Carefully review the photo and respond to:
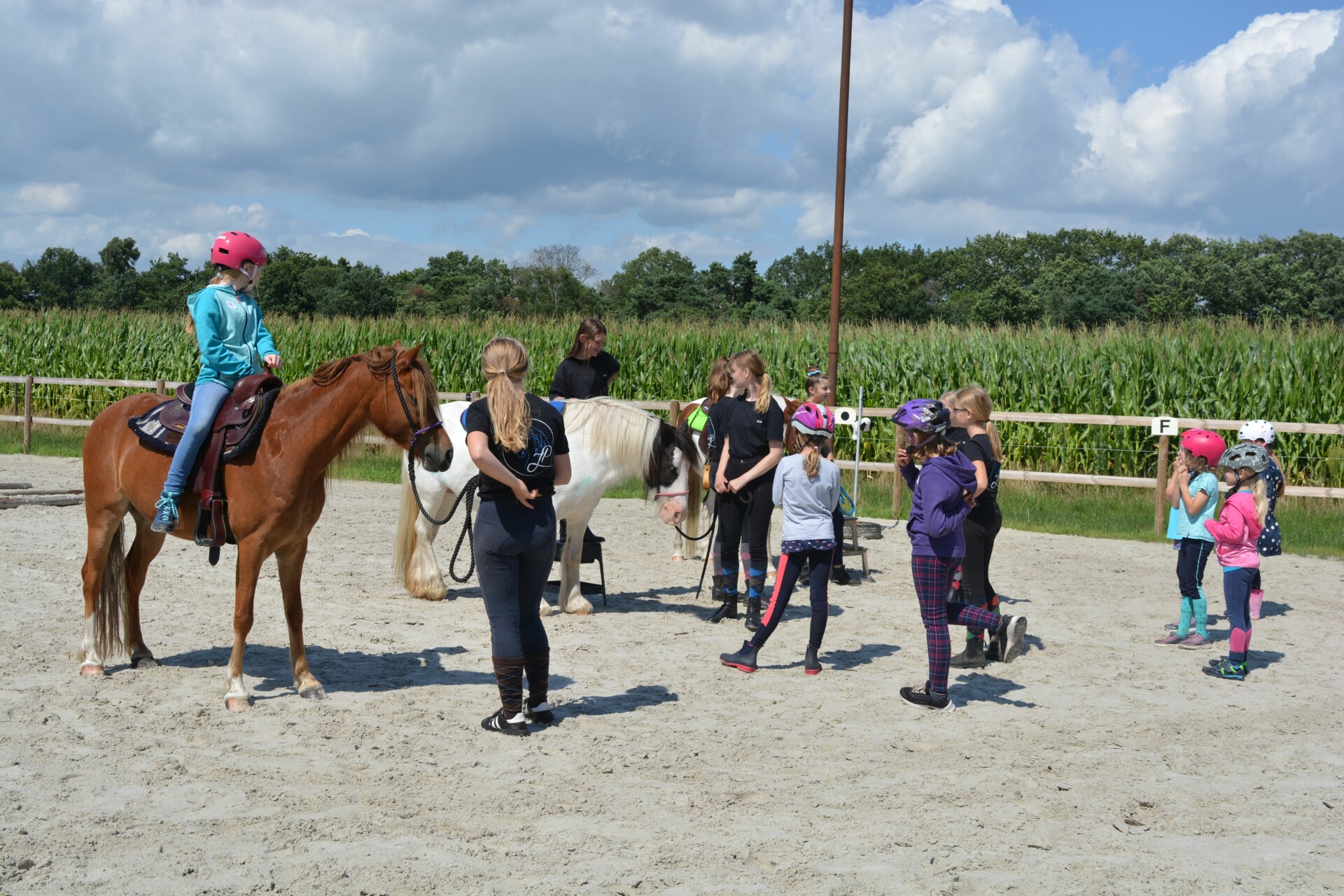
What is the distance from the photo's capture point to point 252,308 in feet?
18.0

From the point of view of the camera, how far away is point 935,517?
213 inches

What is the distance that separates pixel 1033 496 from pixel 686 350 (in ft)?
24.0

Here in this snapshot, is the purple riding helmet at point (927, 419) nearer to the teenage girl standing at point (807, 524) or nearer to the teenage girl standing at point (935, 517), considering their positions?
the teenage girl standing at point (935, 517)

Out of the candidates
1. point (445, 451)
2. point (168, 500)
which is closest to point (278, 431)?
point (168, 500)

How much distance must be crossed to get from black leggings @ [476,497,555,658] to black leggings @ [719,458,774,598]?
8.95 ft

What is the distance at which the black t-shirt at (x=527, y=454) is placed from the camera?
15.4ft

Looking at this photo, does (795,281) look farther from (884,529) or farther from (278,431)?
(278,431)

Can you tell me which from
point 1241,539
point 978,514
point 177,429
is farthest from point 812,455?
point 177,429

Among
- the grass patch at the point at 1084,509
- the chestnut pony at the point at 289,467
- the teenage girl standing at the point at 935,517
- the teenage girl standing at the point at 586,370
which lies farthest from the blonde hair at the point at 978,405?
the grass patch at the point at 1084,509

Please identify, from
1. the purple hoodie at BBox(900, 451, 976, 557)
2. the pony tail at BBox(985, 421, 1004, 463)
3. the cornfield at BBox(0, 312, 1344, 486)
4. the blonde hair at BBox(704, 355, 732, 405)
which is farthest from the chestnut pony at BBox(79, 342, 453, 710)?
the cornfield at BBox(0, 312, 1344, 486)

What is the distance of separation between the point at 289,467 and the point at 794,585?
9.75 ft

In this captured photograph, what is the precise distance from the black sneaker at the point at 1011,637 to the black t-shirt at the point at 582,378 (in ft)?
13.3

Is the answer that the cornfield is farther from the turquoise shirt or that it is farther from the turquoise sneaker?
the turquoise sneaker

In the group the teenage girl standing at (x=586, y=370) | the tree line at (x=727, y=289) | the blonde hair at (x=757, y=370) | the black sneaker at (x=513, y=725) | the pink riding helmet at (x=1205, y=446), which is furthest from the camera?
the tree line at (x=727, y=289)
